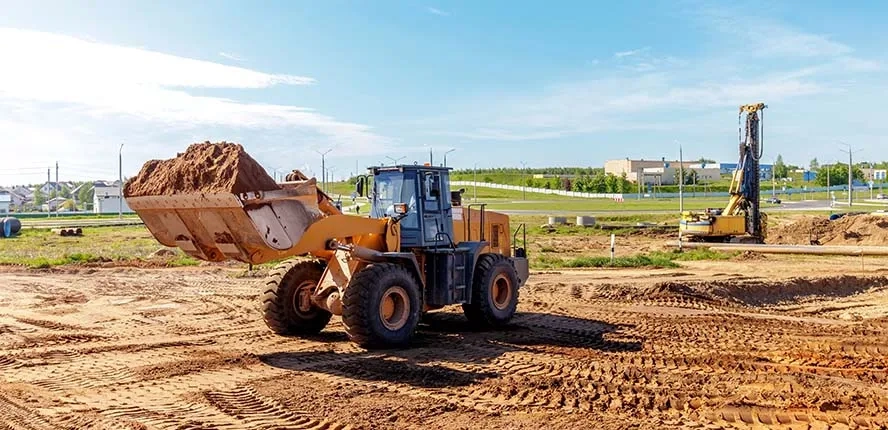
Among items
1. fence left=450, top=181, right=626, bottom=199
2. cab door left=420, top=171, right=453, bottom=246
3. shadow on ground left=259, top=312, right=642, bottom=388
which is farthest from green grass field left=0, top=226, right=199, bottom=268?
fence left=450, top=181, right=626, bottom=199

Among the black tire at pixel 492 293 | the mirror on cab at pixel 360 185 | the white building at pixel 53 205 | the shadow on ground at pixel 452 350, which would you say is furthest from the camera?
the white building at pixel 53 205

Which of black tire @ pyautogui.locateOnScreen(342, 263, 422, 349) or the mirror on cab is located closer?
black tire @ pyautogui.locateOnScreen(342, 263, 422, 349)

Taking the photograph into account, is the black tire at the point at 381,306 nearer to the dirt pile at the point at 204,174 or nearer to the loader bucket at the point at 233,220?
the loader bucket at the point at 233,220

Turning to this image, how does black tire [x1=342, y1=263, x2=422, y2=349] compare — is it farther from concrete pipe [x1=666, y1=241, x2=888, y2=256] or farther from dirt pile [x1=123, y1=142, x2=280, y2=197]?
concrete pipe [x1=666, y1=241, x2=888, y2=256]

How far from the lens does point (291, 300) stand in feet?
42.1

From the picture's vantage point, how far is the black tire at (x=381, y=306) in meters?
11.4

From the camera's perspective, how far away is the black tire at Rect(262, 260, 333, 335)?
12.8m

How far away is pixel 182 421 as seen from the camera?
802 cm

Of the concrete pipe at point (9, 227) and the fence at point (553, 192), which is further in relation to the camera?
the fence at point (553, 192)

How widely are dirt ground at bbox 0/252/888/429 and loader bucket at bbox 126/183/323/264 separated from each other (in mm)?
1538

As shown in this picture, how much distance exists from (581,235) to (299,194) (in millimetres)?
32286

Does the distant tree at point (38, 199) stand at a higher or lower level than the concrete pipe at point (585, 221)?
higher

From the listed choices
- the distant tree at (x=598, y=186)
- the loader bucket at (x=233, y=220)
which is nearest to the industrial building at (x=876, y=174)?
the distant tree at (x=598, y=186)

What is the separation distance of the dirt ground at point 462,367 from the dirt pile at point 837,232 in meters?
17.9
